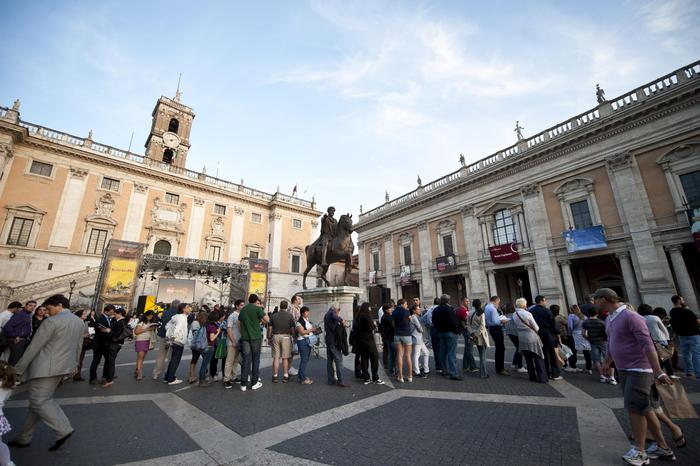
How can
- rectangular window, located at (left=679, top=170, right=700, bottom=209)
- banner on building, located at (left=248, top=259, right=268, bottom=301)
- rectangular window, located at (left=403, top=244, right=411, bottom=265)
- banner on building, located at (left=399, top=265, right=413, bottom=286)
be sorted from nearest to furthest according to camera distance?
rectangular window, located at (left=679, top=170, right=700, bottom=209)
banner on building, located at (left=248, top=259, right=268, bottom=301)
banner on building, located at (left=399, top=265, right=413, bottom=286)
rectangular window, located at (left=403, top=244, right=411, bottom=265)

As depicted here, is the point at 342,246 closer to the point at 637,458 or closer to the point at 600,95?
the point at 637,458

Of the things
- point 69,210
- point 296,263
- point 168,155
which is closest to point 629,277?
point 296,263

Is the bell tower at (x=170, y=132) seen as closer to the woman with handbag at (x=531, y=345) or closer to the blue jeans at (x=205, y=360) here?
the blue jeans at (x=205, y=360)

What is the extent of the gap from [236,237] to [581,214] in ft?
99.6

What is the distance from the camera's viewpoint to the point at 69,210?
76.3ft

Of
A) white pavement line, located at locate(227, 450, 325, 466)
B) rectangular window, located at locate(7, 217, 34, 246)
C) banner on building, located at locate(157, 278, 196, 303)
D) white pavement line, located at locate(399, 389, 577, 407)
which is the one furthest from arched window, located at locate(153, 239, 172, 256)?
white pavement line, located at locate(227, 450, 325, 466)

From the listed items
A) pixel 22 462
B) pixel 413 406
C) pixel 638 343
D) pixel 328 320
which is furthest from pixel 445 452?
pixel 22 462

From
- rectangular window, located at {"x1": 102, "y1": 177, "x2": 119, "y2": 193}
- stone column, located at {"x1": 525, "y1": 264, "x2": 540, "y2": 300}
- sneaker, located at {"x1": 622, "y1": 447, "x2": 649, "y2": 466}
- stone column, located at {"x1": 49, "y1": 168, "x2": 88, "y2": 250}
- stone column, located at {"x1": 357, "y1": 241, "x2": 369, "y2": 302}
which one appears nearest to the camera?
sneaker, located at {"x1": 622, "y1": 447, "x2": 649, "y2": 466}

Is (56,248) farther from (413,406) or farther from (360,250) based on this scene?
(413,406)

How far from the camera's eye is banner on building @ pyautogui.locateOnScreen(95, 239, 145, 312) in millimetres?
19406

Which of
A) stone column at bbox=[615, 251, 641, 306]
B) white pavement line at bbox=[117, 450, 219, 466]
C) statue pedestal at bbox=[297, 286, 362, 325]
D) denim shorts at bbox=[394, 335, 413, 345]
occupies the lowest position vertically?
white pavement line at bbox=[117, 450, 219, 466]

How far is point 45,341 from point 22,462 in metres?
1.20

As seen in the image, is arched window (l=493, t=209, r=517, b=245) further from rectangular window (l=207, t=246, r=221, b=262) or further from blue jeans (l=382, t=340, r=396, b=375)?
rectangular window (l=207, t=246, r=221, b=262)

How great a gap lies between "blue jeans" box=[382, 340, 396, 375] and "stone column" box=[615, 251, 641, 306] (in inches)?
628
